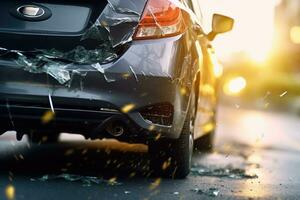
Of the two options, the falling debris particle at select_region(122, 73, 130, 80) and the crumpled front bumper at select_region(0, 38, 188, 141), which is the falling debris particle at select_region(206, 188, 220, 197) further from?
the falling debris particle at select_region(122, 73, 130, 80)

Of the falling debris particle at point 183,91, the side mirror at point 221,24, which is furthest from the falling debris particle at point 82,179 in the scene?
the side mirror at point 221,24

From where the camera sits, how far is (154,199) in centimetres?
524

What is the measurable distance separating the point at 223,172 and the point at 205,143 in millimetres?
2585

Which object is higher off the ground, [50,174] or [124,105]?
[124,105]

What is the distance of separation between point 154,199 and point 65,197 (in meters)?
0.59

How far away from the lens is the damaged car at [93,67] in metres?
5.29

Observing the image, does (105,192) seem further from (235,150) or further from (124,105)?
(235,150)

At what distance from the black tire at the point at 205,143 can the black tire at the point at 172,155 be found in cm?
346

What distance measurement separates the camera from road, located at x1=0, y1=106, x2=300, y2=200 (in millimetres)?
5477

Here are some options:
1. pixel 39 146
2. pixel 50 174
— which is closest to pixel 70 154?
pixel 39 146

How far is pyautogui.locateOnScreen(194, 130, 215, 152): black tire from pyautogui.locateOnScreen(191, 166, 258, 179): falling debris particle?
203 centimetres

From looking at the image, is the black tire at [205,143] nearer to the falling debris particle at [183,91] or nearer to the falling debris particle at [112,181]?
the falling debris particle at [112,181]

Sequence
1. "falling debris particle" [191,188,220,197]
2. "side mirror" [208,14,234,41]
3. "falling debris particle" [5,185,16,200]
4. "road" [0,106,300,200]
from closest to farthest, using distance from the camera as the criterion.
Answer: "falling debris particle" [5,185,16,200] < "road" [0,106,300,200] < "falling debris particle" [191,188,220,197] < "side mirror" [208,14,234,41]

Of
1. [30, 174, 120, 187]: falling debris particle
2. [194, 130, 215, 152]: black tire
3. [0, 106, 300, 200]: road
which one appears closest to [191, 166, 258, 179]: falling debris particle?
[0, 106, 300, 200]: road
